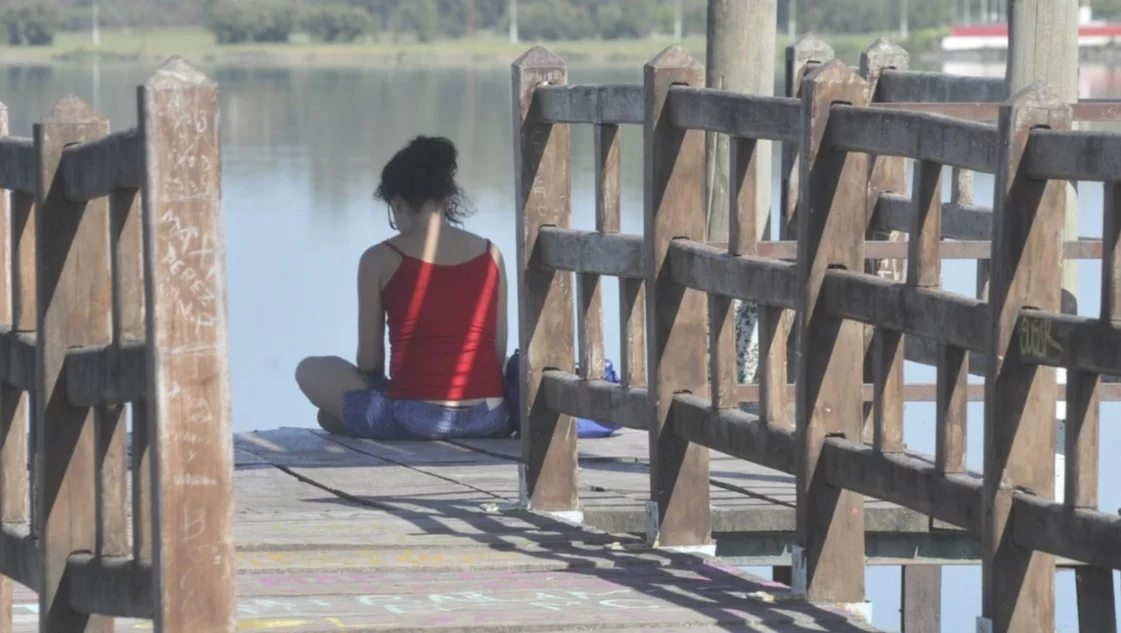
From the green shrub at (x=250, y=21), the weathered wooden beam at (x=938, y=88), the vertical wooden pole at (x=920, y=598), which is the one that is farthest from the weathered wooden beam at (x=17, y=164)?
the green shrub at (x=250, y=21)

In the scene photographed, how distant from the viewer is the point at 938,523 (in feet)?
22.8

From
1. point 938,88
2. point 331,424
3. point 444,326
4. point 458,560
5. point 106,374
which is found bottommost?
point 458,560

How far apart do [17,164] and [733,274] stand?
1.87 meters

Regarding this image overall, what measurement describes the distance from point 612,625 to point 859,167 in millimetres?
1206

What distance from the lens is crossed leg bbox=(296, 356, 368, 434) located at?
8.05 m

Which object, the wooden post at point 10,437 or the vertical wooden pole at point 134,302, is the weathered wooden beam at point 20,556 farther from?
the vertical wooden pole at point 134,302

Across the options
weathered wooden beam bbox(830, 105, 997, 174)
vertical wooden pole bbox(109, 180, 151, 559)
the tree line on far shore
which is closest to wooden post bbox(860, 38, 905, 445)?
weathered wooden beam bbox(830, 105, 997, 174)

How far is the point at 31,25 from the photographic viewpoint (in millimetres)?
45875

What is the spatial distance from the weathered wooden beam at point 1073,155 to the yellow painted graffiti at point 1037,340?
0.30m

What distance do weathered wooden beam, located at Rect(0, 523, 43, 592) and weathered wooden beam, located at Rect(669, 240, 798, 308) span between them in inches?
72.0

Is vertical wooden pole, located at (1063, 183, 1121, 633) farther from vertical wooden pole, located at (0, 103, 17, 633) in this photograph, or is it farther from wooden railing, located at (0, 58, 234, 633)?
vertical wooden pole, located at (0, 103, 17, 633)

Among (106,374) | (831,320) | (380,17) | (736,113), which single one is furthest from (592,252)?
(380,17)

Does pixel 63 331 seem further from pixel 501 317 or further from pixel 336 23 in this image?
pixel 336 23

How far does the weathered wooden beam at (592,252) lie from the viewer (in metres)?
6.29
